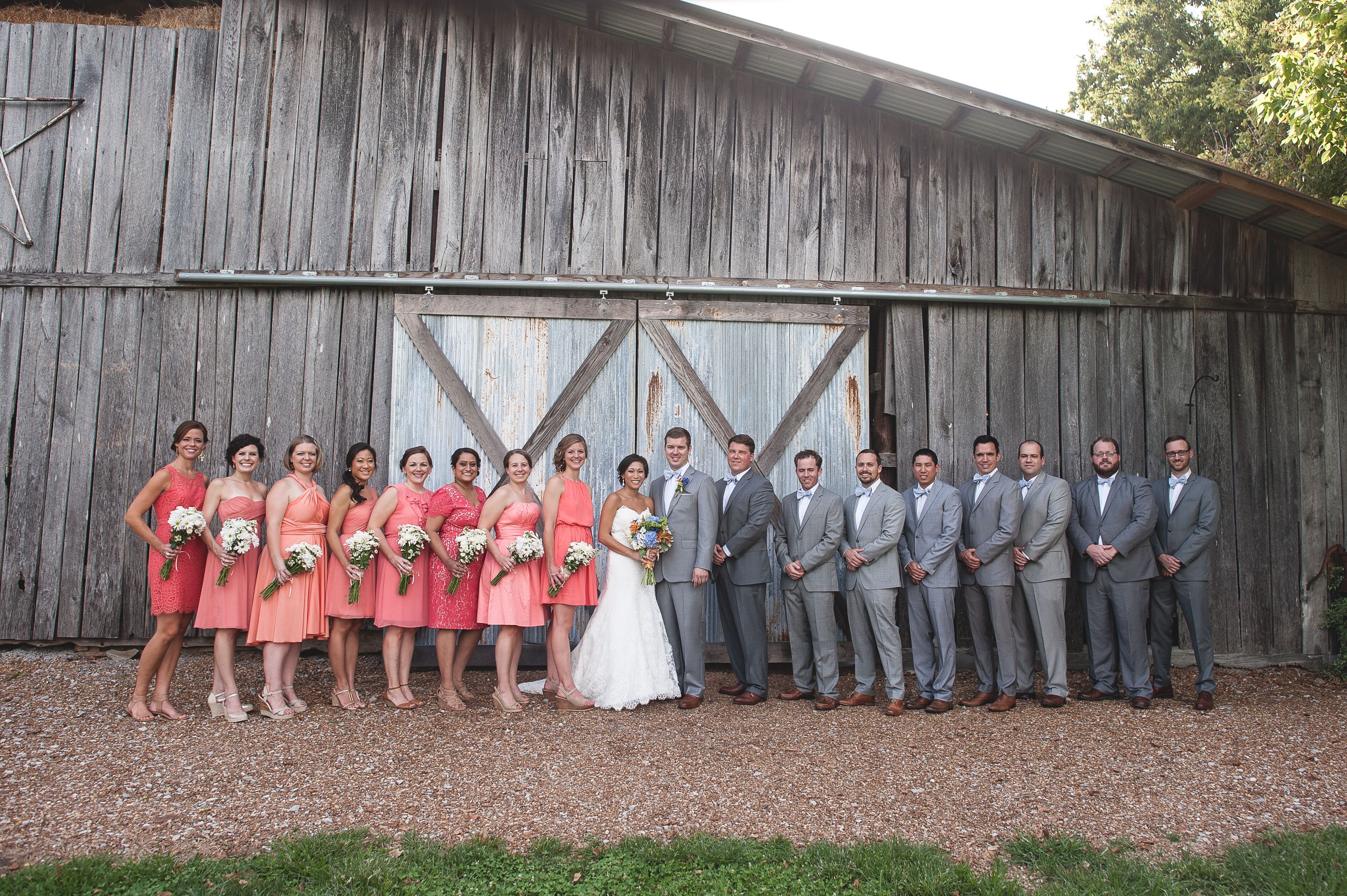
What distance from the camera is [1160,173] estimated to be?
24.4 ft

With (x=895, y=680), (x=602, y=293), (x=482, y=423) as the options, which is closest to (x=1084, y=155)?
(x=602, y=293)

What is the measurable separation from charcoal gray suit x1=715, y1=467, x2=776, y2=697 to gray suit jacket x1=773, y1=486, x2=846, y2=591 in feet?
0.65

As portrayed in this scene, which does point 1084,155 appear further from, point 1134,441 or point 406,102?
point 406,102

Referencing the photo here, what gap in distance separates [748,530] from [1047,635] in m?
2.46

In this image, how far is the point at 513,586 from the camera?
20.2 ft

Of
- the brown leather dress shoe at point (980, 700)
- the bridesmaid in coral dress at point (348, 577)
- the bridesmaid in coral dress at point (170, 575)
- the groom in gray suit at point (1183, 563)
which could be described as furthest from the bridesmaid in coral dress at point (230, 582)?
the groom in gray suit at point (1183, 563)

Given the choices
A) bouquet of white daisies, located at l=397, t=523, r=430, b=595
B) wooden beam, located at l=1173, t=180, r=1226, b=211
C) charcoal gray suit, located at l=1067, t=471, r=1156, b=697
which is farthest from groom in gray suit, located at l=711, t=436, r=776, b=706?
wooden beam, located at l=1173, t=180, r=1226, b=211

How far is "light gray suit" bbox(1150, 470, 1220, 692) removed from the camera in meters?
6.41

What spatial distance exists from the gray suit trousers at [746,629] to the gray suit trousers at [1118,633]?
2659 millimetres

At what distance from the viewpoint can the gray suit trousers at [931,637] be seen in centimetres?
621

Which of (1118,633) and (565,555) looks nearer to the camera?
(565,555)

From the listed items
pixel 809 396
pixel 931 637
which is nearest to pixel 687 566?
pixel 931 637

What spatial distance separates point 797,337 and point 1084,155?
10.3 ft

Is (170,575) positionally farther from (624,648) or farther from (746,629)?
(746,629)
